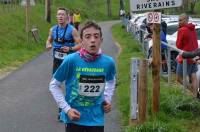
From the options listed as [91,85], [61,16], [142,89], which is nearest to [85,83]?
[91,85]

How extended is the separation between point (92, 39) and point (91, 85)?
446 millimetres

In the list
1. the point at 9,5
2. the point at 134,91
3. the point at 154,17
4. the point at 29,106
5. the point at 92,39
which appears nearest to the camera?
the point at 92,39

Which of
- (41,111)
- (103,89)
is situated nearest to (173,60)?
(41,111)

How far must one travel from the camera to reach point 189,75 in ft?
36.9

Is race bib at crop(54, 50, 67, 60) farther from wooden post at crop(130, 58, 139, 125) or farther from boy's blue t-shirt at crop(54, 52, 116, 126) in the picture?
boy's blue t-shirt at crop(54, 52, 116, 126)

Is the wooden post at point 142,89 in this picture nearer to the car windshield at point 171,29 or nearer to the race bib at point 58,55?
the race bib at point 58,55

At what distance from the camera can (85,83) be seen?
17.7ft

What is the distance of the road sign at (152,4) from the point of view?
8.82 metres

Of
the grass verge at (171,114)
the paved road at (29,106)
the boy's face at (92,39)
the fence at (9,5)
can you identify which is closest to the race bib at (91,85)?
the boy's face at (92,39)

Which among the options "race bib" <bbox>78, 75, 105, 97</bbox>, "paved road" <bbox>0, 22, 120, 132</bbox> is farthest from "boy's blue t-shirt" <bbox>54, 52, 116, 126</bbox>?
"paved road" <bbox>0, 22, 120, 132</bbox>

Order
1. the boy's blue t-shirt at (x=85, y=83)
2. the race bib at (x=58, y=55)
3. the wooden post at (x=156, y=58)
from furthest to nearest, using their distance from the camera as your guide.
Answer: the race bib at (x=58, y=55) → the wooden post at (x=156, y=58) → the boy's blue t-shirt at (x=85, y=83)

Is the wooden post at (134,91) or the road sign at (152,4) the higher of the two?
the road sign at (152,4)

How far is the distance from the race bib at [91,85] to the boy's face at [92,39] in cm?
28

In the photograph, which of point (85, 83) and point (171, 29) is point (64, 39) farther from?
point (171, 29)
